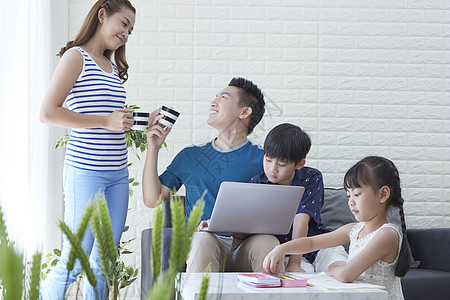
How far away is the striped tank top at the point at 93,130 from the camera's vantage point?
88.9 inches

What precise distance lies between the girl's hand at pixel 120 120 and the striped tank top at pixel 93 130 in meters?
0.12

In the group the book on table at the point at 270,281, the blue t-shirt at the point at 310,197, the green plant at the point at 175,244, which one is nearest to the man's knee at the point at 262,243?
the blue t-shirt at the point at 310,197

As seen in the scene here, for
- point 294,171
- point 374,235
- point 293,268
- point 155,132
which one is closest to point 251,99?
point 294,171

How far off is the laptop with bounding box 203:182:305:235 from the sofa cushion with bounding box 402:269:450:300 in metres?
1.09

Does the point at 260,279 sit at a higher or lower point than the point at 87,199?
lower

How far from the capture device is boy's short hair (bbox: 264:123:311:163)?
7.77ft

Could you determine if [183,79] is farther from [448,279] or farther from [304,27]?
[448,279]

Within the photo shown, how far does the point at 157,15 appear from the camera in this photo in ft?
12.5

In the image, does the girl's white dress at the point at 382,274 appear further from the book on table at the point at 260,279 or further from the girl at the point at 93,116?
the girl at the point at 93,116

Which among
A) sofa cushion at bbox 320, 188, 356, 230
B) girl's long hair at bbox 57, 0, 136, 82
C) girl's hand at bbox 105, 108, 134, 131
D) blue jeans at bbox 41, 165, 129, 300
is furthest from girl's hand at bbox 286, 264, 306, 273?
girl's long hair at bbox 57, 0, 136, 82

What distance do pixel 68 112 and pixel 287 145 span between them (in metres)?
0.95

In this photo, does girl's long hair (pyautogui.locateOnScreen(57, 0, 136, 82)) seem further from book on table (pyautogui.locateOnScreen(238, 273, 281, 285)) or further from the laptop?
book on table (pyautogui.locateOnScreen(238, 273, 281, 285))

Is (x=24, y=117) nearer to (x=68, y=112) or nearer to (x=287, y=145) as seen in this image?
(x=68, y=112)

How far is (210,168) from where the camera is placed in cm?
260
